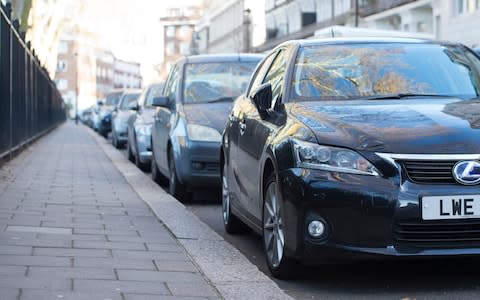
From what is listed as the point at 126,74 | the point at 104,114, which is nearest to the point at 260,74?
the point at 104,114

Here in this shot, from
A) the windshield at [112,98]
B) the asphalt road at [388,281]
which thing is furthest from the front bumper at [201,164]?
the windshield at [112,98]

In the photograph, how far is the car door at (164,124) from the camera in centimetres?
1112

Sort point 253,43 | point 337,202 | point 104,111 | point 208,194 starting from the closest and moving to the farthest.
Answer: point 337,202 → point 208,194 → point 104,111 → point 253,43

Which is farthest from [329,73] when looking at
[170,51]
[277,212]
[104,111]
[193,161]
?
[170,51]

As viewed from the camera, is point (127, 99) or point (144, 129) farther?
point (127, 99)

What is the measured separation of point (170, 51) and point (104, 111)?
404 ft

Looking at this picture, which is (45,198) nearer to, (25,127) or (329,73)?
(329,73)

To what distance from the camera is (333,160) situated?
16.7ft

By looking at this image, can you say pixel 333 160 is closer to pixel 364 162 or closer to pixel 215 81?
pixel 364 162

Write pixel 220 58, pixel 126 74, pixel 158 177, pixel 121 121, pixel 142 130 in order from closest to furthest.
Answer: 1. pixel 220 58
2. pixel 158 177
3. pixel 142 130
4. pixel 121 121
5. pixel 126 74

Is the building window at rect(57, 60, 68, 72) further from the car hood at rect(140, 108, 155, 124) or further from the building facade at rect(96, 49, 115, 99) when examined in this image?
the car hood at rect(140, 108, 155, 124)

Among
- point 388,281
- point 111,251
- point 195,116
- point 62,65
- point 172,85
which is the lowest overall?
point 388,281

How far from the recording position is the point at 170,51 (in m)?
157

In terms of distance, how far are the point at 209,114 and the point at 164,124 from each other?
1.33 metres
